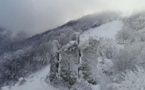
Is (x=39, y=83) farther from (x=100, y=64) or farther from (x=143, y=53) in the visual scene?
(x=143, y=53)

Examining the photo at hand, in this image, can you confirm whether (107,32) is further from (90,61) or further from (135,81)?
(135,81)

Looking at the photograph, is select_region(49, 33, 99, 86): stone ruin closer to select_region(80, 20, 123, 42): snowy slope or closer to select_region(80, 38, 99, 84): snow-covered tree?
select_region(80, 38, 99, 84): snow-covered tree

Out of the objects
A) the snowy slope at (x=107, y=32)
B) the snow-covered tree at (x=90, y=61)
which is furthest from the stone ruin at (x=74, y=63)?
the snowy slope at (x=107, y=32)

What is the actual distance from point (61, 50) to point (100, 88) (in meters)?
9.74

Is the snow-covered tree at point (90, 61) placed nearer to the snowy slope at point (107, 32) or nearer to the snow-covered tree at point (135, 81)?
the snow-covered tree at point (135, 81)

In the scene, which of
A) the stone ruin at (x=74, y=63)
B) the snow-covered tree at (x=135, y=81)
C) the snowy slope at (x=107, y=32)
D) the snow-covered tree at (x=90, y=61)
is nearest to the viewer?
the snow-covered tree at (x=135, y=81)

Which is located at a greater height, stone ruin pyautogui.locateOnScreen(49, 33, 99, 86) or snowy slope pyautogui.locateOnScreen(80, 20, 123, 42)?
snowy slope pyautogui.locateOnScreen(80, 20, 123, 42)

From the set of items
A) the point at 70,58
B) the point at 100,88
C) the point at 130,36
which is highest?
the point at 130,36

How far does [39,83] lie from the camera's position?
207 feet

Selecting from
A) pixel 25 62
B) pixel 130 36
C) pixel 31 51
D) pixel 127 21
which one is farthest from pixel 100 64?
pixel 31 51

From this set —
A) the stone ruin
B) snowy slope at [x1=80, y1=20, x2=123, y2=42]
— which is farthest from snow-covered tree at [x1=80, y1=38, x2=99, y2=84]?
snowy slope at [x1=80, y1=20, x2=123, y2=42]

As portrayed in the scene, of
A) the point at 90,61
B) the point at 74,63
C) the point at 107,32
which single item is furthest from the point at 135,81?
the point at 107,32

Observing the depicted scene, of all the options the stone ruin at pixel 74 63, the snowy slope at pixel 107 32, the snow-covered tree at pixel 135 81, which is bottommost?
the snow-covered tree at pixel 135 81

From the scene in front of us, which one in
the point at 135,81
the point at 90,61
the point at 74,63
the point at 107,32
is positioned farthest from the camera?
the point at 107,32
